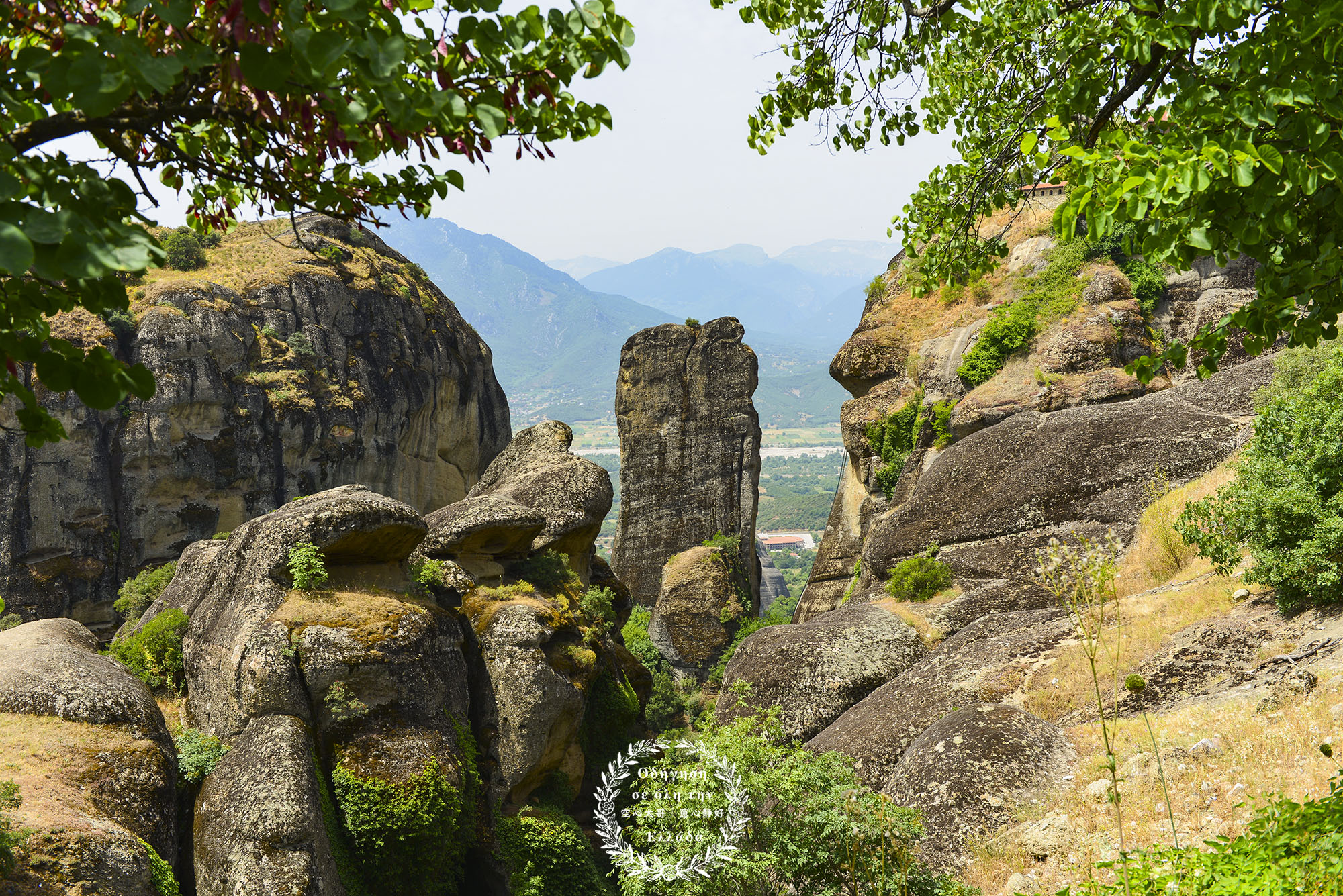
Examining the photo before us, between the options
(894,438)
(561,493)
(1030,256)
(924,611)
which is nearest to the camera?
(924,611)

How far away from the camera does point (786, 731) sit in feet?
49.5

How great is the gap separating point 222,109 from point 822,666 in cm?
1447

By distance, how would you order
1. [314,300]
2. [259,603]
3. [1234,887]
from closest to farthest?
1. [1234,887]
2. [259,603]
3. [314,300]

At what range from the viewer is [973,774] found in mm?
9180

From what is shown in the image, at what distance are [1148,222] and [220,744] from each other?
51.9 ft

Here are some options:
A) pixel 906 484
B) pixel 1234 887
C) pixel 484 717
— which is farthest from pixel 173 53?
pixel 906 484

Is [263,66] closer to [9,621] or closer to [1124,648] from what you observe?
[1124,648]

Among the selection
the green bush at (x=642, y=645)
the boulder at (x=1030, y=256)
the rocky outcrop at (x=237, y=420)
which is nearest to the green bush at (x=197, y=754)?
the rocky outcrop at (x=237, y=420)

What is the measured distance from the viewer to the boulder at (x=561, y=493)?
24562mm

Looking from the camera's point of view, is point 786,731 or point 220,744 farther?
point 786,731

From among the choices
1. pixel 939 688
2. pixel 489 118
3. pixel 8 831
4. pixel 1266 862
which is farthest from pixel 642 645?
pixel 489 118

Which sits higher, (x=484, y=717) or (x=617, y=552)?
(x=484, y=717)

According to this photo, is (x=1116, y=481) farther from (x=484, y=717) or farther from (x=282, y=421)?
(x=282, y=421)

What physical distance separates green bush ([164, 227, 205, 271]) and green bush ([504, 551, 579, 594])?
31.3 meters
